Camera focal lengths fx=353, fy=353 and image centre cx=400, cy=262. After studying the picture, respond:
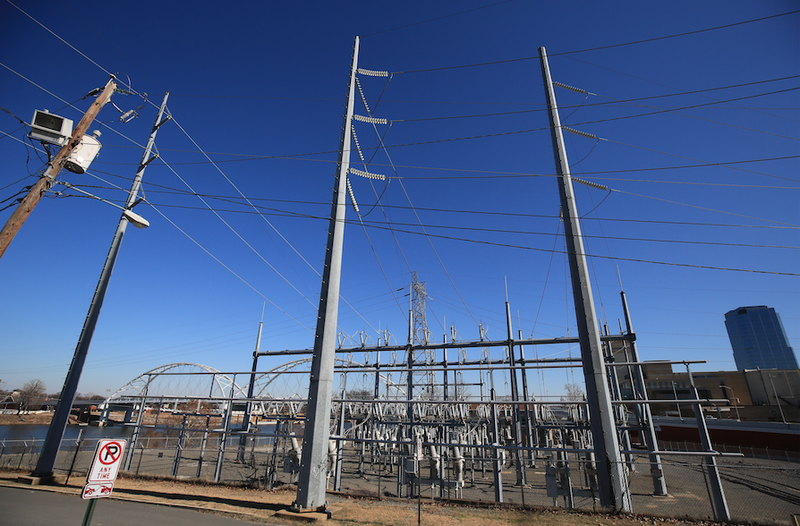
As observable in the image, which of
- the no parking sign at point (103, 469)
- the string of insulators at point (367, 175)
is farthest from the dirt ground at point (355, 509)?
the string of insulators at point (367, 175)

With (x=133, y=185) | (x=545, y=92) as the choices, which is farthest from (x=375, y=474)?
(x=545, y=92)

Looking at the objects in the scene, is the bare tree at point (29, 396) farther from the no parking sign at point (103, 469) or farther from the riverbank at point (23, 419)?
the no parking sign at point (103, 469)

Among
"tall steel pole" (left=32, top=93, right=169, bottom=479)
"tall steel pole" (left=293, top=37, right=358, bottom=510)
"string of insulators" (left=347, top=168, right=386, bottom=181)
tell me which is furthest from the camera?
"tall steel pole" (left=32, top=93, right=169, bottom=479)

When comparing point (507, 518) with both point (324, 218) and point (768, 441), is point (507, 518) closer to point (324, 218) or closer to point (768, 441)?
point (324, 218)

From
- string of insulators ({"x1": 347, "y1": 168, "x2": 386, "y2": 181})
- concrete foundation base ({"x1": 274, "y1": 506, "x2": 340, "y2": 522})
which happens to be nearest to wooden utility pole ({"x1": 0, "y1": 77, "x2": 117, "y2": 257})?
string of insulators ({"x1": 347, "y1": 168, "x2": 386, "y2": 181})

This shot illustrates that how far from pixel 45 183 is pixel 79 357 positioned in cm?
755

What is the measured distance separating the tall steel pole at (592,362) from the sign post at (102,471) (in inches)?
392

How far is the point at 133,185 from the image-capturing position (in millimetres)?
15305

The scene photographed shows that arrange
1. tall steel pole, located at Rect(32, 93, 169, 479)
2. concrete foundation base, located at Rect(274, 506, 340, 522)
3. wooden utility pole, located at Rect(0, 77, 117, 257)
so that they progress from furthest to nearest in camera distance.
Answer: tall steel pole, located at Rect(32, 93, 169, 479)
concrete foundation base, located at Rect(274, 506, 340, 522)
wooden utility pole, located at Rect(0, 77, 117, 257)

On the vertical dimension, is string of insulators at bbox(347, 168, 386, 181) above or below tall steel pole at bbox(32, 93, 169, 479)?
above

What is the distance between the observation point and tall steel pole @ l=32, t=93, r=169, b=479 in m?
12.5

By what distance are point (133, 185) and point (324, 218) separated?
34.1ft

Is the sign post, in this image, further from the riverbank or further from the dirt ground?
the riverbank

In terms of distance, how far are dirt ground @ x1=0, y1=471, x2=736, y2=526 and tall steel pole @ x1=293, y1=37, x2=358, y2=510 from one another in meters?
0.81
